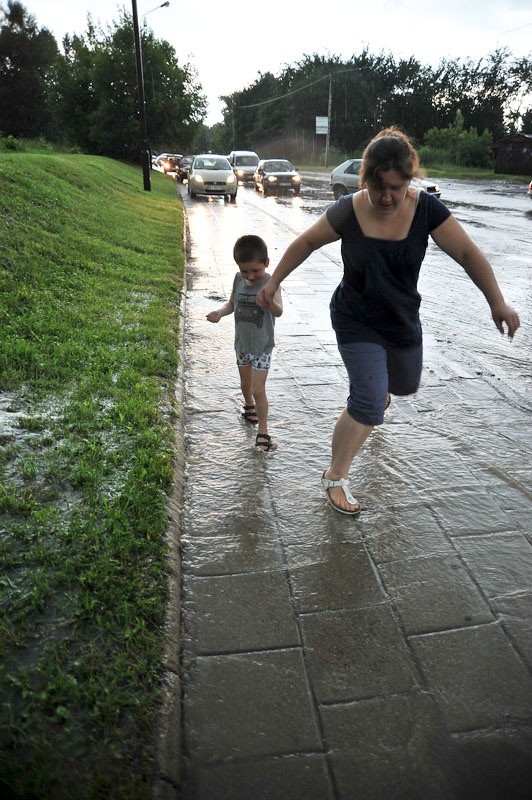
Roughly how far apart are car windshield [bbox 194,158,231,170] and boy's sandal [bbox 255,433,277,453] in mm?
22335

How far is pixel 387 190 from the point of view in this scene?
2.71 metres

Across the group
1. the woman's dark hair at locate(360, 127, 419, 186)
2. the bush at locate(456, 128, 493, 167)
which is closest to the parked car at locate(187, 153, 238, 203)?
the woman's dark hair at locate(360, 127, 419, 186)

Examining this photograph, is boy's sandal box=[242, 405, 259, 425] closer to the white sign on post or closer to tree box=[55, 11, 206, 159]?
tree box=[55, 11, 206, 159]

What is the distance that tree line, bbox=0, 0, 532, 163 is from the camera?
3678 centimetres

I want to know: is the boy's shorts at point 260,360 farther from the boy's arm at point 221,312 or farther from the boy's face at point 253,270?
the boy's face at point 253,270

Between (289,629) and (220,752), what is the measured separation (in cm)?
62

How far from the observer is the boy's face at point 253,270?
374 cm

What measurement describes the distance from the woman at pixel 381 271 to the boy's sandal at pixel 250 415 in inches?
47.6

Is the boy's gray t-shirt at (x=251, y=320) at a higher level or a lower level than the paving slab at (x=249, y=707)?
higher

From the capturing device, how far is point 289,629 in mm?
2564

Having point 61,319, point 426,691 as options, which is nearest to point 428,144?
point 61,319

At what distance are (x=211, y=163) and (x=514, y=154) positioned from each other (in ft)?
84.6

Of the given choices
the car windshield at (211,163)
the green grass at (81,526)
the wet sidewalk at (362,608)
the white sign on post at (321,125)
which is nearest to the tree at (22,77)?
the white sign on post at (321,125)

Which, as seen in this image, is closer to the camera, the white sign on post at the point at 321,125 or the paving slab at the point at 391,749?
the paving slab at the point at 391,749
